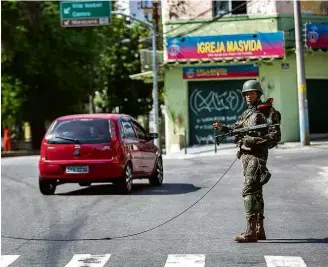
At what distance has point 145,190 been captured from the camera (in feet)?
46.0

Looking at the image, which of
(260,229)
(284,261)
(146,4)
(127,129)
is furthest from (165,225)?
(146,4)

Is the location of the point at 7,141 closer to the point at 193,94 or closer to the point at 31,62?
the point at 31,62

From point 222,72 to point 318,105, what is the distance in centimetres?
484

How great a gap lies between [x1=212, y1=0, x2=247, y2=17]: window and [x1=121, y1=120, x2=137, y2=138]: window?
16312mm

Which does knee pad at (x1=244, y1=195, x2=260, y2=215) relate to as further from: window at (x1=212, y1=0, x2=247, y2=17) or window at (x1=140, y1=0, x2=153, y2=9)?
window at (x1=140, y1=0, x2=153, y2=9)

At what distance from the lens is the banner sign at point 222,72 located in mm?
29203

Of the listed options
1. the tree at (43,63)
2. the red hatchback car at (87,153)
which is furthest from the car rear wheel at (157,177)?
the tree at (43,63)

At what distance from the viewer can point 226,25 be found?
2931 centimetres

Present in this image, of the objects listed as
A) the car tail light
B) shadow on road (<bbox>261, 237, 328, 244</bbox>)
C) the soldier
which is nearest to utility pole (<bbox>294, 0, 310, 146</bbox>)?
the car tail light

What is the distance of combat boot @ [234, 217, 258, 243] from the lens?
7816 mm

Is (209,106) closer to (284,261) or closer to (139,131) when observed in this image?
(139,131)

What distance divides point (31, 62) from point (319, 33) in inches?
699

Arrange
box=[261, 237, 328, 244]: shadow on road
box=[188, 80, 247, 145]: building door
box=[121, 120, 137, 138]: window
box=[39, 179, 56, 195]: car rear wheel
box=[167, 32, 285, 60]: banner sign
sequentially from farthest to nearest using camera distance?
1. box=[188, 80, 247, 145]: building door
2. box=[167, 32, 285, 60]: banner sign
3. box=[121, 120, 137, 138]: window
4. box=[39, 179, 56, 195]: car rear wheel
5. box=[261, 237, 328, 244]: shadow on road

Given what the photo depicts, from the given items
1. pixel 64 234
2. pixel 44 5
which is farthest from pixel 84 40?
pixel 64 234
